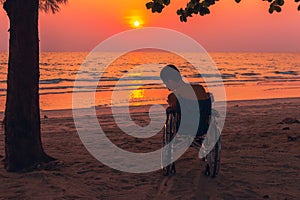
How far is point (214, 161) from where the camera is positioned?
671 cm

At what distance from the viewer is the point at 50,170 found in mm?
7121

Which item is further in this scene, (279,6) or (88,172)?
(88,172)

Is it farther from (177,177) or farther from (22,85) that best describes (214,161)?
(22,85)

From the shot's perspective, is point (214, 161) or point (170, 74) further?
point (170, 74)

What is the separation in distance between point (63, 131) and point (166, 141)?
6.08 metres

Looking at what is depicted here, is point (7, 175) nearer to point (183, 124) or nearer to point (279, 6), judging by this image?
point (183, 124)

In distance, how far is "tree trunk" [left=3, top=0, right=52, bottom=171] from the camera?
22.5 feet

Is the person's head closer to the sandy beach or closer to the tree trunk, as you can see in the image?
the sandy beach

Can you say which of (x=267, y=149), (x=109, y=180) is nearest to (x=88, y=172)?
(x=109, y=180)

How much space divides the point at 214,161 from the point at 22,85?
3.32 m

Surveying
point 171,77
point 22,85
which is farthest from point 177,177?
point 22,85

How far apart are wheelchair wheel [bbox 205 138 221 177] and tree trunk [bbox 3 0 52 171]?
2.89 m

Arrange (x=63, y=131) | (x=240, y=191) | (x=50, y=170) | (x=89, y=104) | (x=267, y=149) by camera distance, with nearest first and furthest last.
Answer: (x=240, y=191), (x=50, y=170), (x=267, y=149), (x=63, y=131), (x=89, y=104)

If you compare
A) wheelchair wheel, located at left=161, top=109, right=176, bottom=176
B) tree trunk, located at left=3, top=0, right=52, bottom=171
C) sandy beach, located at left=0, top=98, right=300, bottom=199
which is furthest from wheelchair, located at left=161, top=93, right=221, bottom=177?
tree trunk, located at left=3, top=0, right=52, bottom=171
